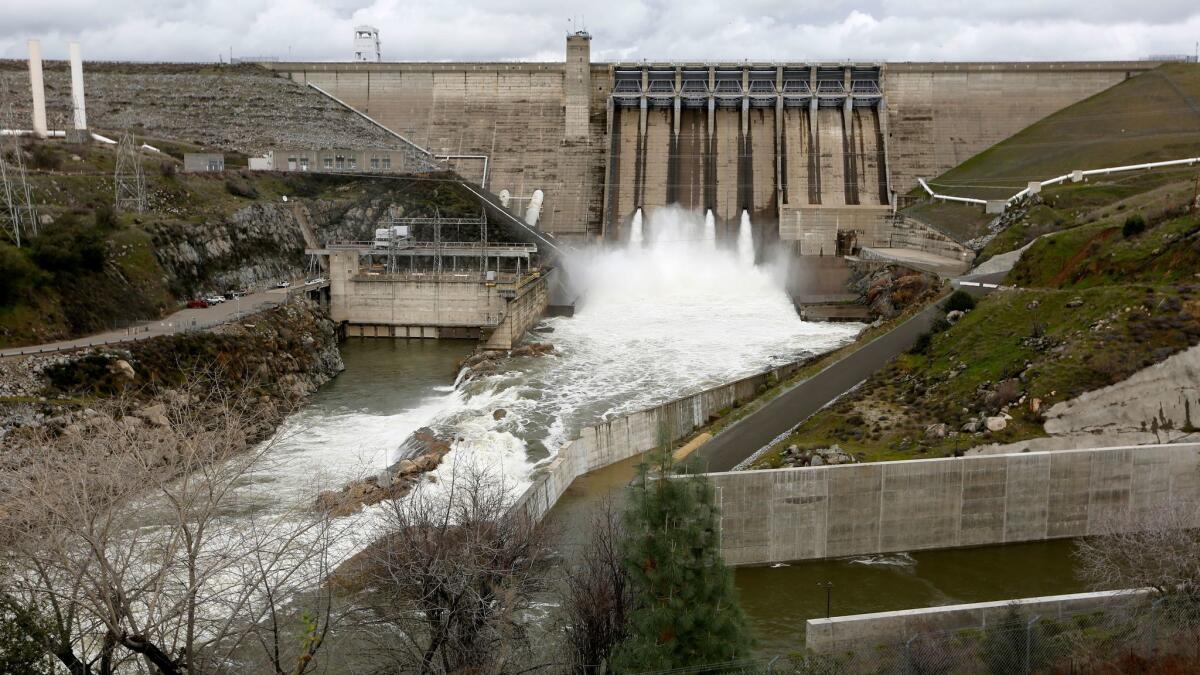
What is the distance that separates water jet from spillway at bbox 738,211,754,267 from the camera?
57.1 m

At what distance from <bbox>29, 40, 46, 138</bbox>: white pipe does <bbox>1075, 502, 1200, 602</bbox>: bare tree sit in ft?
183

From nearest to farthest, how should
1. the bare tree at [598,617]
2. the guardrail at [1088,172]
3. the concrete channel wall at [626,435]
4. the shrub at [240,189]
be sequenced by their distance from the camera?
the bare tree at [598,617]
the concrete channel wall at [626,435]
the guardrail at [1088,172]
the shrub at [240,189]

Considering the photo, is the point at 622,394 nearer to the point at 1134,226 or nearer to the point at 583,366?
the point at 583,366

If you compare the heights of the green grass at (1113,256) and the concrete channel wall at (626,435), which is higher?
the green grass at (1113,256)

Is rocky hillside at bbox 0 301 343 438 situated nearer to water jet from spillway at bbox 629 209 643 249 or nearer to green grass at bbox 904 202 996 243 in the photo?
water jet from spillway at bbox 629 209 643 249

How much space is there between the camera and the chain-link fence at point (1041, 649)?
14047mm

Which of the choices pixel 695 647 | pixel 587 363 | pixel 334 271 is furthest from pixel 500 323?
pixel 695 647

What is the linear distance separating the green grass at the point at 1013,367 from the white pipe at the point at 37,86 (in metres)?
47.9

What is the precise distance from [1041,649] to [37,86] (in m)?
57.1

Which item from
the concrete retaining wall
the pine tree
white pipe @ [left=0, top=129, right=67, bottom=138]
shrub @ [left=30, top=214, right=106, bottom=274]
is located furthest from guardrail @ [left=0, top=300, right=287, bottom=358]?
the concrete retaining wall

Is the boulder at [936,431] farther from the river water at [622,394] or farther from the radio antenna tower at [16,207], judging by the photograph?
the radio antenna tower at [16,207]

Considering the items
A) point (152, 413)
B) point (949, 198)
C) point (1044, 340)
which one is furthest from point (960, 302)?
point (152, 413)

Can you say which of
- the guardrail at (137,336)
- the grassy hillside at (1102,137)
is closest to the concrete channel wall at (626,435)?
the guardrail at (137,336)

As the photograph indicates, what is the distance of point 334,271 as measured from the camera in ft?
154
